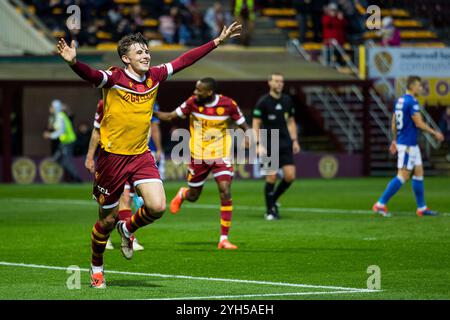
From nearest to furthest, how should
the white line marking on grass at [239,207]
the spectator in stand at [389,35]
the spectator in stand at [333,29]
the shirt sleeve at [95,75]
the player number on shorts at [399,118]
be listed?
the shirt sleeve at [95,75], the player number on shorts at [399,118], the white line marking on grass at [239,207], the spectator in stand at [389,35], the spectator in stand at [333,29]

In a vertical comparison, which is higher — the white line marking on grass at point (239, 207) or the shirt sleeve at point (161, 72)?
the shirt sleeve at point (161, 72)

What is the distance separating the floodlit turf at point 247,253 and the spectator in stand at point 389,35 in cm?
1392

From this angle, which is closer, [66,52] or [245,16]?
[66,52]

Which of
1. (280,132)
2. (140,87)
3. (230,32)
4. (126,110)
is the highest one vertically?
(230,32)

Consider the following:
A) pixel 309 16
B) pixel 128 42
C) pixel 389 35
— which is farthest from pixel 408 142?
pixel 309 16

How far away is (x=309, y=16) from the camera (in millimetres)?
41094

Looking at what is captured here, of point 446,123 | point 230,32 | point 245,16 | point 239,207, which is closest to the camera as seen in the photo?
point 230,32

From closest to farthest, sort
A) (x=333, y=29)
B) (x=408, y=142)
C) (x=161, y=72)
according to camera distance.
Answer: (x=161, y=72), (x=408, y=142), (x=333, y=29)

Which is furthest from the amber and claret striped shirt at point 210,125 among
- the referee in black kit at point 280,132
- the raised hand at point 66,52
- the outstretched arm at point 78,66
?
the raised hand at point 66,52

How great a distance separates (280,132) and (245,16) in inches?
751

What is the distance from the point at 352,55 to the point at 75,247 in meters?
24.9

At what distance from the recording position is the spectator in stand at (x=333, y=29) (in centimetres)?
3884

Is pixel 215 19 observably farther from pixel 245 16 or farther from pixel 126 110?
pixel 126 110

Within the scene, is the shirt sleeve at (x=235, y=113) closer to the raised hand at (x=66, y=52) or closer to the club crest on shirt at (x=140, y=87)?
the club crest on shirt at (x=140, y=87)
